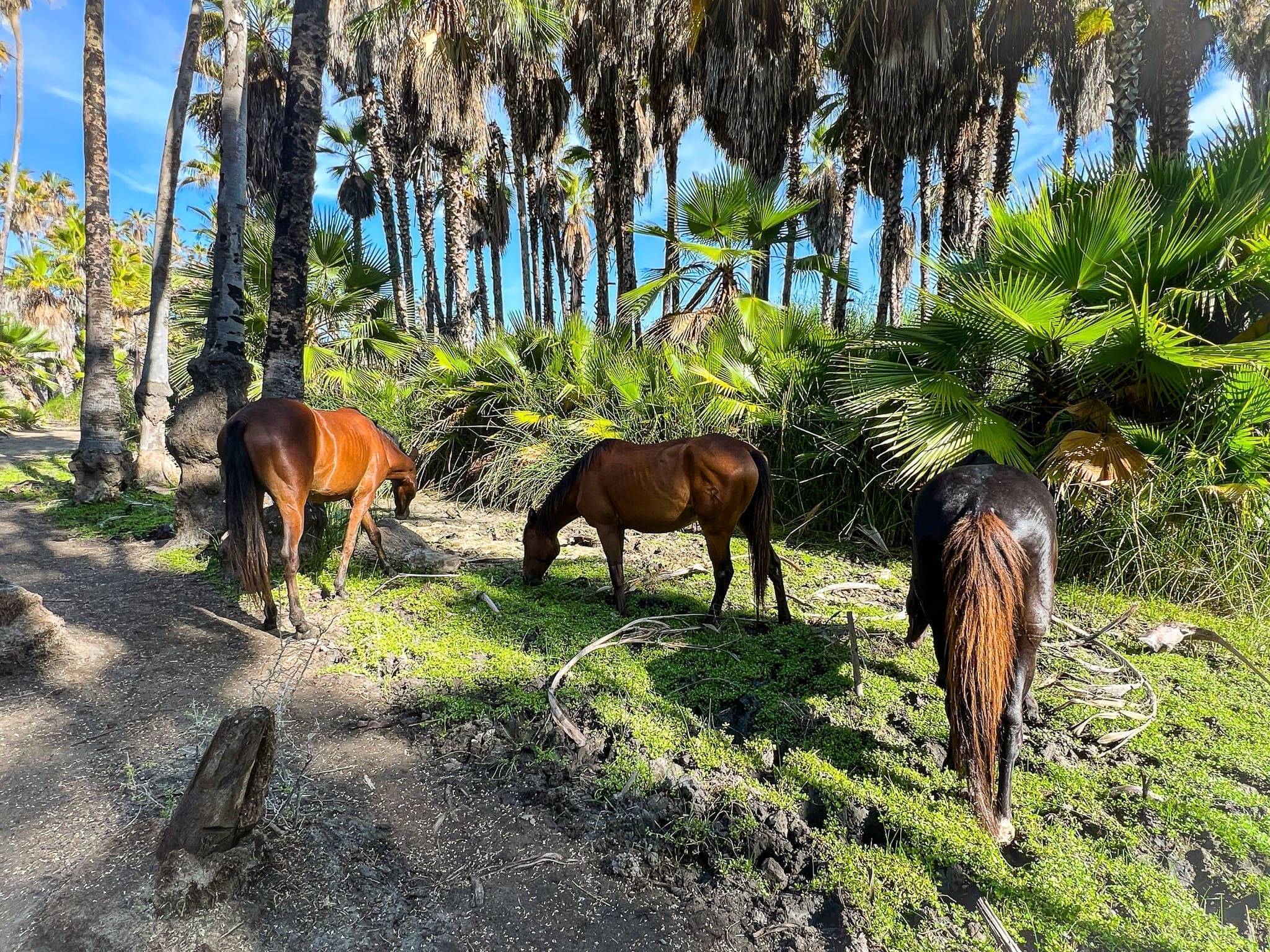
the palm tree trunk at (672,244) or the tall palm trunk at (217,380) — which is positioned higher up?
the palm tree trunk at (672,244)

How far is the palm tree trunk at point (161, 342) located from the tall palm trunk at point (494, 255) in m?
12.4

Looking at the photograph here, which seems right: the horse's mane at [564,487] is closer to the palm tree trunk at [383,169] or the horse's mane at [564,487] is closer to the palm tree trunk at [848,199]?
the palm tree trunk at [848,199]

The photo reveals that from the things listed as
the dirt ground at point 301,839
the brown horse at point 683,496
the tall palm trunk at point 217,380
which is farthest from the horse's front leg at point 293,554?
the tall palm trunk at point 217,380

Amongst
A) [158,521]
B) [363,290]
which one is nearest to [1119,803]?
[158,521]

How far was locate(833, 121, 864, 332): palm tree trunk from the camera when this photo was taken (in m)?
9.39

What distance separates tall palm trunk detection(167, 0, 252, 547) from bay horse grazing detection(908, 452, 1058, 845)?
256 inches

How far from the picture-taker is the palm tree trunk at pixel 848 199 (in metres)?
9.39

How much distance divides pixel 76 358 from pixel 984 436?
45792 mm

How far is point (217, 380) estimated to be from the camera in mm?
6152

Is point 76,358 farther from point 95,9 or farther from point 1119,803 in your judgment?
point 1119,803

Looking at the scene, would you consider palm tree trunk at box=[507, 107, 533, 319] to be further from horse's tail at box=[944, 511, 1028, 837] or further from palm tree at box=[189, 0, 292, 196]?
horse's tail at box=[944, 511, 1028, 837]

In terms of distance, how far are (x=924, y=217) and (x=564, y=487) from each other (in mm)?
21167

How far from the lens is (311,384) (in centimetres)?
1049

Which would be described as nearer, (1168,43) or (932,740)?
(932,740)
